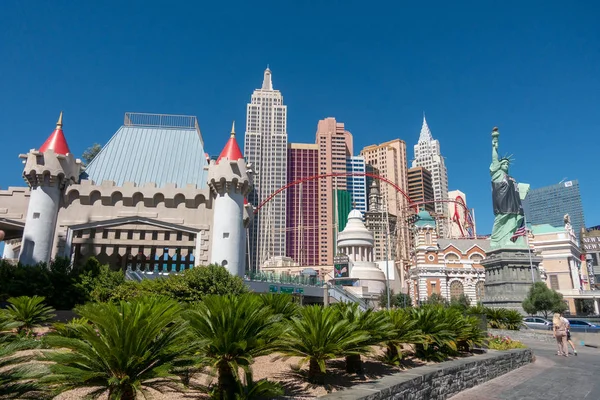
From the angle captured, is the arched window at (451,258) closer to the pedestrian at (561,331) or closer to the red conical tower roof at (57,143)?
the pedestrian at (561,331)

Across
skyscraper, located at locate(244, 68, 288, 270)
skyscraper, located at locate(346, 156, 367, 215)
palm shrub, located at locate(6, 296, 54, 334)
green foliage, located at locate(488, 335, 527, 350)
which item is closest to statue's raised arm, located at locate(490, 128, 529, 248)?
green foliage, located at locate(488, 335, 527, 350)

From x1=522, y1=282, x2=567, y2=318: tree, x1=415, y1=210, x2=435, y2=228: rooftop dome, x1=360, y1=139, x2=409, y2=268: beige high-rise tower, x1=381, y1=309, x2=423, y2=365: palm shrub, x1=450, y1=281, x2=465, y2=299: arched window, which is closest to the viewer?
x1=381, y1=309, x2=423, y2=365: palm shrub

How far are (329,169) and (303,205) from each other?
17.4 metres

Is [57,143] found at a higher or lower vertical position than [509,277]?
higher

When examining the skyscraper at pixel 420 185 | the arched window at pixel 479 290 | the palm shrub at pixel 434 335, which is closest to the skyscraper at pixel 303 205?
the skyscraper at pixel 420 185

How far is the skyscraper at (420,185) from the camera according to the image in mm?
170625

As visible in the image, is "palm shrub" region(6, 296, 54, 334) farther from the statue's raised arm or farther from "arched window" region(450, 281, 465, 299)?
"arched window" region(450, 281, 465, 299)

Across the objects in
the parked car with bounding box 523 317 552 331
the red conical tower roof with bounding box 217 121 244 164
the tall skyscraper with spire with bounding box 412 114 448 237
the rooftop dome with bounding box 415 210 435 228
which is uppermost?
the tall skyscraper with spire with bounding box 412 114 448 237

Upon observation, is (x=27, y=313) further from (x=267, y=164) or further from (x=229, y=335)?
(x=267, y=164)

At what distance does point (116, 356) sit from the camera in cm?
556

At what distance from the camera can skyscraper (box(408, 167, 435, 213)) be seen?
171 metres

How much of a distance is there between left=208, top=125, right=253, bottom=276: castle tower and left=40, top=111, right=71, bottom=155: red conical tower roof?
9950 mm

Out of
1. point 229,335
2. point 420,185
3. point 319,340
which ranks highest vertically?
point 420,185

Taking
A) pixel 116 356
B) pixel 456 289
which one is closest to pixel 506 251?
pixel 456 289
